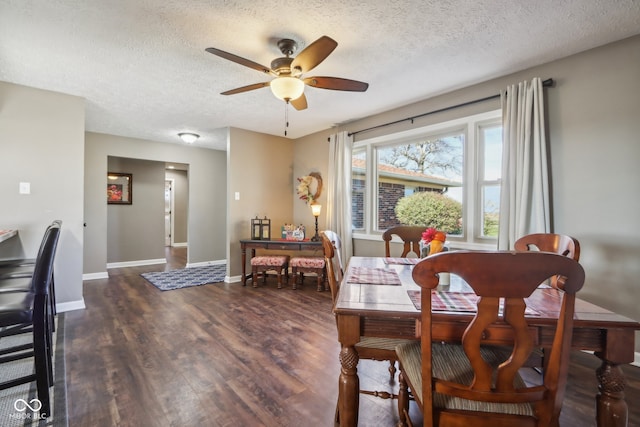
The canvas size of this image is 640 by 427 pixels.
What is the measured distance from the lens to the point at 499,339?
3.35 feet

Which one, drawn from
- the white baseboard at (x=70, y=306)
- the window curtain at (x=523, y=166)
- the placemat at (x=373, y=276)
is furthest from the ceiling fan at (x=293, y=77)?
the white baseboard at (x=70, y=306)

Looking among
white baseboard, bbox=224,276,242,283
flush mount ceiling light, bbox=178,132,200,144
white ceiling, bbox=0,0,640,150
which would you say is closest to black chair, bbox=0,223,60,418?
white ceiling, bbox=0,0,640,150

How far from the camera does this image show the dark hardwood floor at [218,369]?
1.60m

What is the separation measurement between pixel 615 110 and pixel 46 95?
5.33 metres

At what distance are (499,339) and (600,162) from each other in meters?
2.23

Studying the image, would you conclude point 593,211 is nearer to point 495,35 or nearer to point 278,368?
point 495,35

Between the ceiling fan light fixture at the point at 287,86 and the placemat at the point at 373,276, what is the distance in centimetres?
139

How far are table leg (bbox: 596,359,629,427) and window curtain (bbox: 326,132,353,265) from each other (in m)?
3.15

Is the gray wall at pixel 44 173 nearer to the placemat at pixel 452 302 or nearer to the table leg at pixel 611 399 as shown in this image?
the placemat at pixel 452 302

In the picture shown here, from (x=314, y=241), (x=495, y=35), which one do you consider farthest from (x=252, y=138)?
(x=495, y=35)

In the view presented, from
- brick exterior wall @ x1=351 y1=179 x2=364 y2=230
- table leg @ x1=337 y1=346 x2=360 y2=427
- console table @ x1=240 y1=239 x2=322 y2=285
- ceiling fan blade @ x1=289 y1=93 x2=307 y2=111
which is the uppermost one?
ceiling fan blade @ x1=289 y1=93 x2=307 y2=111

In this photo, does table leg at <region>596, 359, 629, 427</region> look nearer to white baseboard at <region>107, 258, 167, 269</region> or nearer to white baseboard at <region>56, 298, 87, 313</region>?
white baseboard at <region>56, 298, 87, 313</region>

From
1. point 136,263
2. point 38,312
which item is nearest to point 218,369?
point 38,312

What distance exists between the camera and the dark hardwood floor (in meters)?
1.60
